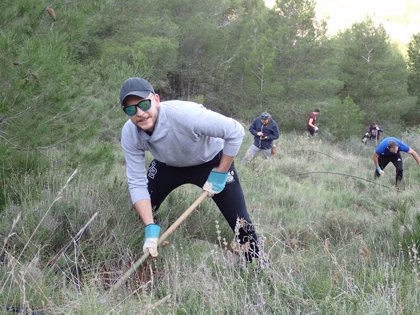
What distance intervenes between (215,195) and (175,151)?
0.52 meters

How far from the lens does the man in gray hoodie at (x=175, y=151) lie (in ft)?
11.0

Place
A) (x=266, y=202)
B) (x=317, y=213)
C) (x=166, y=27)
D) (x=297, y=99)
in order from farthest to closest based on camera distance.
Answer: (x=297, y=99) < (x=166, y=27) < (x=266, y=202) < (x=317, y=213)

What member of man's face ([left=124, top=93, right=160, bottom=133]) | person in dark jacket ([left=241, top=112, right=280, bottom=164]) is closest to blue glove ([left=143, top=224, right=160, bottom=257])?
man's face ([left=124, top=93, right=160, bottom=133])

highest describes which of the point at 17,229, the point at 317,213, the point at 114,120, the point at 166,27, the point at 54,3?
the point at 166,27

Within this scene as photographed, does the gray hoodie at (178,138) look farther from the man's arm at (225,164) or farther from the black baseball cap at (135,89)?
the black baseball cap at (135,89)

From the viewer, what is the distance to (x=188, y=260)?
138 inches

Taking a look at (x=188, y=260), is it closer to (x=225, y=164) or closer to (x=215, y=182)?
(x=215, y=182)

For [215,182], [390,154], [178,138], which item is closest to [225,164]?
[215,182]

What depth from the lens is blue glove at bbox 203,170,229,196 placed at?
12.3 ft

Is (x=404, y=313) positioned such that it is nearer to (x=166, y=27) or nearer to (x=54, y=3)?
(x=54, y=3)

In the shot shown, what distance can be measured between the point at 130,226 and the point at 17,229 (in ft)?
2.81

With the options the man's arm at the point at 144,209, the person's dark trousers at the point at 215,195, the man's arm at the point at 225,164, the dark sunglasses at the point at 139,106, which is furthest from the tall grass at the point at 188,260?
the dark sunglasses at the point at 139,106

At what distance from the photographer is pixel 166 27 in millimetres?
16844

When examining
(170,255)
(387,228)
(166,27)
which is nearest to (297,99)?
(166,27)
